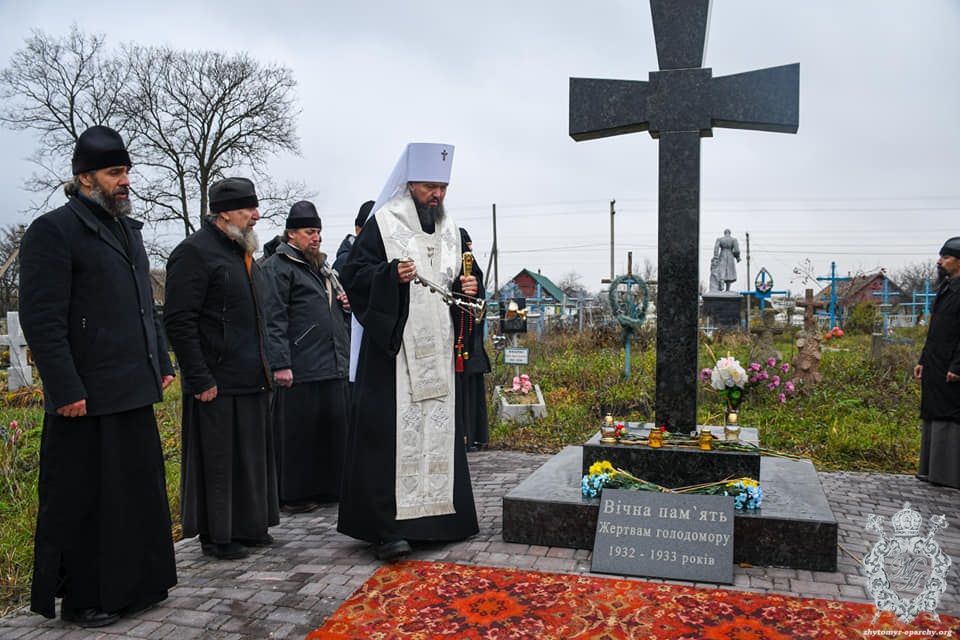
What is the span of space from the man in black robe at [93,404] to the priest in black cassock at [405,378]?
3.75ft

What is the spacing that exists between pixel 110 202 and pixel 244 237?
93 cm

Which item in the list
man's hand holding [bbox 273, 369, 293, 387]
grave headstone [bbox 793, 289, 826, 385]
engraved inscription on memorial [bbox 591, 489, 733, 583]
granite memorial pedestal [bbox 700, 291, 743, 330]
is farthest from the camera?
granite memorial pedestal [bbox 700, 291, 743, 330]

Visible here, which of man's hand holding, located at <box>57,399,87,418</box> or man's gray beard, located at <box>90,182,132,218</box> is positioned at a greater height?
man's gray beard, located at <box>90,182,132,218</box>

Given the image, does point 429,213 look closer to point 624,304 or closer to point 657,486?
point 657,486

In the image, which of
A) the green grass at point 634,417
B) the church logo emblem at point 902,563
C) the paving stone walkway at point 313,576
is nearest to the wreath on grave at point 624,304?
the green grass at point 634,417

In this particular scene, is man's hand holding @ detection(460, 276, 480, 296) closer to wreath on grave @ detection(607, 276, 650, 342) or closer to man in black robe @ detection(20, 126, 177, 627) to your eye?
Answer: man in black robe @ detection(20, 126, 177, 627)

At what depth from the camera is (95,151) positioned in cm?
338

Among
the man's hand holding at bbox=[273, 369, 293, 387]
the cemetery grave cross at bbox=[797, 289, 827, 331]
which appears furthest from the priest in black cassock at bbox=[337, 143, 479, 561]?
the cemetery grave cross at bbox=[797, 289, 827, 331]

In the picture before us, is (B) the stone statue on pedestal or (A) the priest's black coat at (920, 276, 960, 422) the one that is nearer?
(A) the priest's black coat at (920, 276, 960, 422)

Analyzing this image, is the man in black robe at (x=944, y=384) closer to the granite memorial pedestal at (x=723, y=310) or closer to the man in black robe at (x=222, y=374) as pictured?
the man in black robe at (x=222, y=374)

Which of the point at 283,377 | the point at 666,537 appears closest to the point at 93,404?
the point at 283,377

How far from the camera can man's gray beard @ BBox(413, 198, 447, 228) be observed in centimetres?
441

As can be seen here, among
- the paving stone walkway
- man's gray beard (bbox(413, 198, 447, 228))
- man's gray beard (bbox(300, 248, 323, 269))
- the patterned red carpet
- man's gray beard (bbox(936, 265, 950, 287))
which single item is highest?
man's gray beard (bbox(413, 198, 447, 228))

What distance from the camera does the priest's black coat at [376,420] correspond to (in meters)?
4.14
